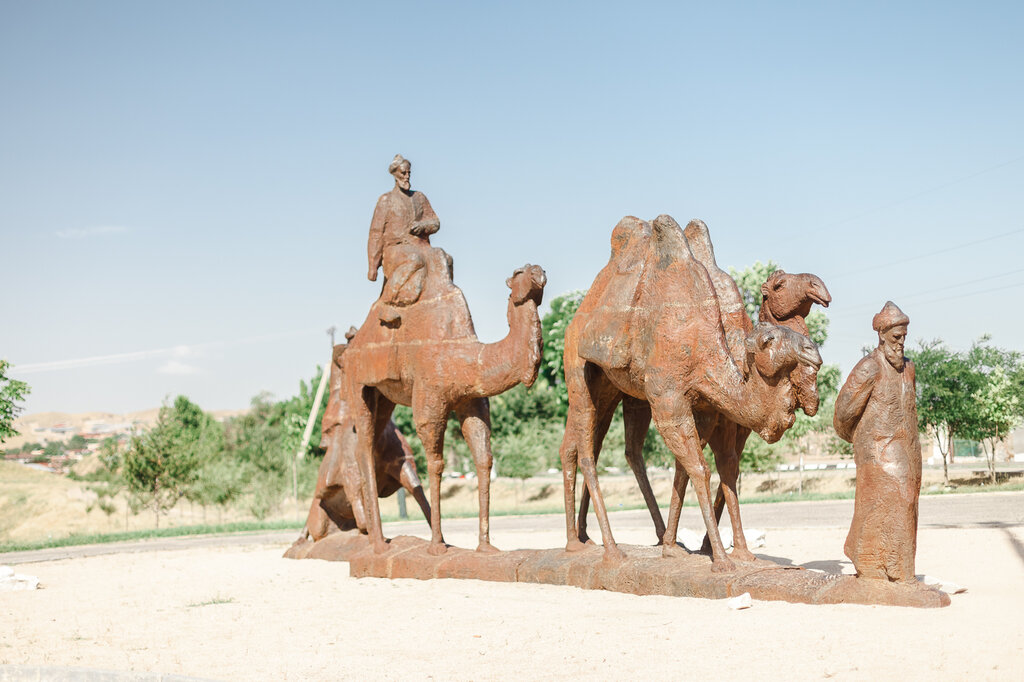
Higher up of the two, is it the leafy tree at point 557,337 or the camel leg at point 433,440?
the leafy tree at point 557,337

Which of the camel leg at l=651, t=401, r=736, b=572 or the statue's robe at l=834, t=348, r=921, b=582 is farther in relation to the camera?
the camel leg at l=651, t=401, r=736, b=572

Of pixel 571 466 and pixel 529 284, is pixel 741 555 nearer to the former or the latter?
pixel 571 466

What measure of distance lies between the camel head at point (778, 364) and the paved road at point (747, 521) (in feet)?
25.4

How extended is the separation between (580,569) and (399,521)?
43.4 feet

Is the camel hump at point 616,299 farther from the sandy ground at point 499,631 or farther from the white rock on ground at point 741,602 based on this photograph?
the white rock on ground at point 741,602

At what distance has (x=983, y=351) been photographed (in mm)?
29109

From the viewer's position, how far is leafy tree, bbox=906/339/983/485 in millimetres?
27391

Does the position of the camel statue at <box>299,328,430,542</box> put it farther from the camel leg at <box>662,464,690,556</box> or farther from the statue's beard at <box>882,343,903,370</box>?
the statue's beard at <box>882,343,903,370</box>

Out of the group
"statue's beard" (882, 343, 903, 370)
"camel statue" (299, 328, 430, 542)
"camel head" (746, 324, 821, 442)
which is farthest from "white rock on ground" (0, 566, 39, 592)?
"statue's beard" (882, 343, 903, 370)

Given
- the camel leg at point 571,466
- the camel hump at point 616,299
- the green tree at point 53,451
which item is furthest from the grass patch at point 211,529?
the green tree at point 53,451

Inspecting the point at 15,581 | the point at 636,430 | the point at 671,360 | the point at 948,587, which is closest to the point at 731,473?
the point at 671,360

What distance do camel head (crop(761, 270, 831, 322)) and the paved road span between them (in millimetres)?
7178

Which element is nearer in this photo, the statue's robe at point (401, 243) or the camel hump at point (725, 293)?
the camel hump at point (725, 293)

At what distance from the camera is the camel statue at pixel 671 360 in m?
8.19
